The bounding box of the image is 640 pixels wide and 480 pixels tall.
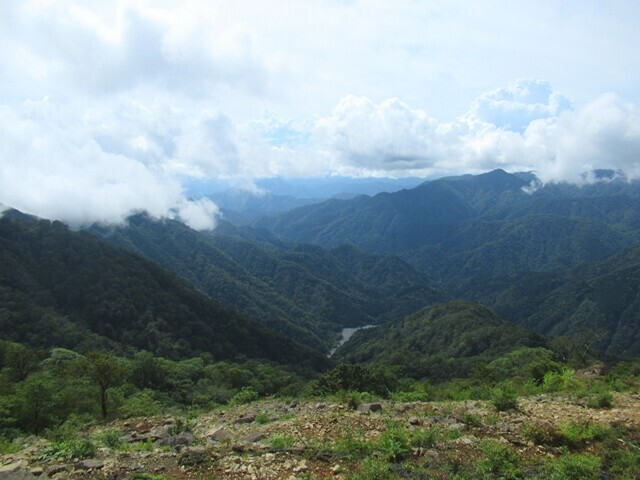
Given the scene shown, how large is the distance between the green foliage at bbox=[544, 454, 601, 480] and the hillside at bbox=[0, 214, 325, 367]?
378 feet

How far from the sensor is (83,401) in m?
27.7

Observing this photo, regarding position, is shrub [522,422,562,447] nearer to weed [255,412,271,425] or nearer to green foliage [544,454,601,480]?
green foliage [544,454,601,480]

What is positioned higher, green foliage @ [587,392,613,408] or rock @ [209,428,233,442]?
rock @ [209,428,233,442]

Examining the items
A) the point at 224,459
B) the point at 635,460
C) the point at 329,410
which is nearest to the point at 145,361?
the point at 329,410

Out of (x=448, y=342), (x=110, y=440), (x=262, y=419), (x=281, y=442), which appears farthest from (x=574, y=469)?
(x=448, y=342)

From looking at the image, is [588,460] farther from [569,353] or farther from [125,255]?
[125,255]

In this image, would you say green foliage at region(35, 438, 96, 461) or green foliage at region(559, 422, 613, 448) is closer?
green foliage at region(35, 438, 96, 461)

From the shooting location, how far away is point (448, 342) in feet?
528

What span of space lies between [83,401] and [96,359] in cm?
272

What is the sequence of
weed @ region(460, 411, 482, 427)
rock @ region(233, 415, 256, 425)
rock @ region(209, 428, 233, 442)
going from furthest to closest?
rock @ region(233, 415, 256, 425) < weed @ region(460, 411, 482, 427) < rock @ region(209, 428, 233, 442)

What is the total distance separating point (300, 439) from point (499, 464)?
671 cm

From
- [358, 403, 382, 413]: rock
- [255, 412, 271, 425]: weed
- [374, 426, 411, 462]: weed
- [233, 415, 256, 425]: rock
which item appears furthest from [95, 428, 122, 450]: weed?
[358, 403, 382, 413]: rock

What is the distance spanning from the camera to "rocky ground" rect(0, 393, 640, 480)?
41.0 ft

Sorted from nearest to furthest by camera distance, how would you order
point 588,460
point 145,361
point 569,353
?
point 588,460
point 145,361
point 569,353
